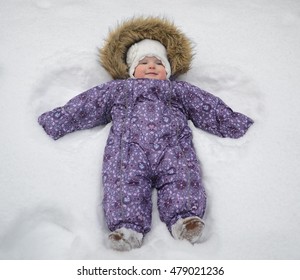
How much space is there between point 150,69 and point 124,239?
0.69 meters

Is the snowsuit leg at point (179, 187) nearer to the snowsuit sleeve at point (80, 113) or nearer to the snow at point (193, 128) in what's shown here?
the snow at point (193, 128)

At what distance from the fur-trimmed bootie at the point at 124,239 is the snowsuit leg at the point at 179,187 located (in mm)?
119

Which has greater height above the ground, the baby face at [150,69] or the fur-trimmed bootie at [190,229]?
the baby face at [150,69]

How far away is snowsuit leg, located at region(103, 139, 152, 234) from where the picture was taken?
1144mm

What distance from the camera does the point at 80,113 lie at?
1427 millimetres

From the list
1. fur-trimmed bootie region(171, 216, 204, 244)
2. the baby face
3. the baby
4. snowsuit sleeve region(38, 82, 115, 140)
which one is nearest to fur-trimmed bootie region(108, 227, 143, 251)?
the baby

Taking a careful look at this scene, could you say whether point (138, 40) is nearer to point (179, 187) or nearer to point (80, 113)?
point (80, 113)

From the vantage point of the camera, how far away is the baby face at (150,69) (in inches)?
58.9

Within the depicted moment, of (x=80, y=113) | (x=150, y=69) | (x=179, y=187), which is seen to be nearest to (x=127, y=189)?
(x=179, y=187)

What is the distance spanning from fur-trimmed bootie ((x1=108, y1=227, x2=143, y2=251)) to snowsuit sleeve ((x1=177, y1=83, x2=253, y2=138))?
54 centimetres

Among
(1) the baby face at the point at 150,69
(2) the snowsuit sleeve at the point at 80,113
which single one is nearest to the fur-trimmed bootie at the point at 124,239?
(2) the snowsuit sleeve at the point at 80,113

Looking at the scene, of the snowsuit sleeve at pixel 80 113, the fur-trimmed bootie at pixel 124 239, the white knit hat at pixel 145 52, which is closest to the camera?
the fur-trimmed bootie at pixel 124 239

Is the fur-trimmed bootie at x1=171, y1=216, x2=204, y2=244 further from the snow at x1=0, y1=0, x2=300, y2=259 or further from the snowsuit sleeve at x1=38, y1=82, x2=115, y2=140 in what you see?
the snowsuit sleeve at x1=38, y1=82, x2=115, y2=140

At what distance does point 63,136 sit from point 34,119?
0.14m
